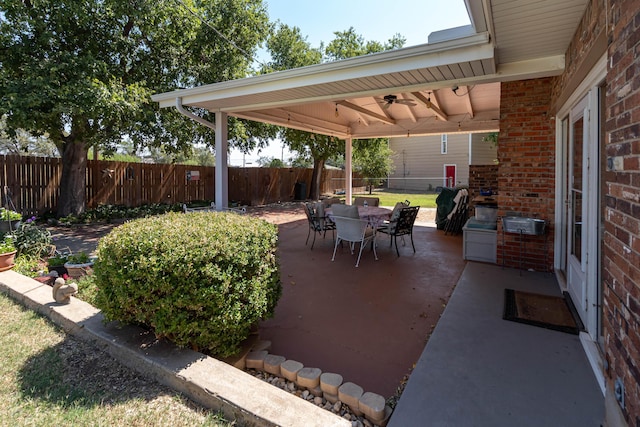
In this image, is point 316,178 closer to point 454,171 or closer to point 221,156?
point 454,171

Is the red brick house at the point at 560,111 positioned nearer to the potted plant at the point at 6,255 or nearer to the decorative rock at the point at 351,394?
the decorative rock at the point at 351,394

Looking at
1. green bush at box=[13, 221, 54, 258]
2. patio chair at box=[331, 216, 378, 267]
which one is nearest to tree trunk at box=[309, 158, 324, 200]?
patio chair at box=[331, 216, 378, 267]

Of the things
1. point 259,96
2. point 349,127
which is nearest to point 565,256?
point 259,96

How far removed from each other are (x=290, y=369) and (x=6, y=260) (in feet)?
14.4

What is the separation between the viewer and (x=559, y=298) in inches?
145

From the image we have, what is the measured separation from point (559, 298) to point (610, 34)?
2826mm

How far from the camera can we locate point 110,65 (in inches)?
333

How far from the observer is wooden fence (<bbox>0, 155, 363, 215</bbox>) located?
848 centimetres

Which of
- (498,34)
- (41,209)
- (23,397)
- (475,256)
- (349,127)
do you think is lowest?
(23,397)

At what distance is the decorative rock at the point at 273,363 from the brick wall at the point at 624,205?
74.7 inches

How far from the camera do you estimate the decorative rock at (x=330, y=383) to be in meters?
2.12

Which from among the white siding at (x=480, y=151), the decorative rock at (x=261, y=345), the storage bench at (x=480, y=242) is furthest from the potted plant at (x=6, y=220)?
the white siding at (x=480, y=151)

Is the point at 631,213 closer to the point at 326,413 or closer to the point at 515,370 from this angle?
the point at 515,370

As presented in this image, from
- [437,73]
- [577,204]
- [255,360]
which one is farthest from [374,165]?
[255,360]
